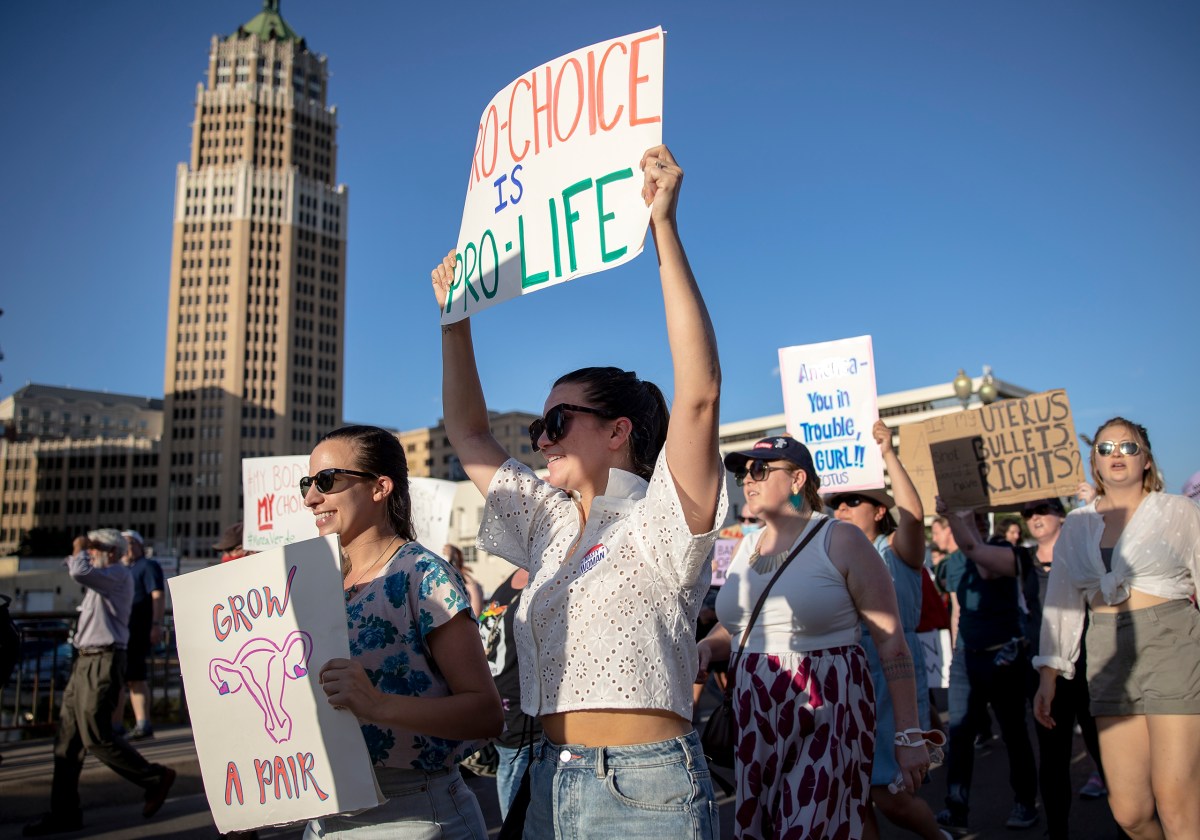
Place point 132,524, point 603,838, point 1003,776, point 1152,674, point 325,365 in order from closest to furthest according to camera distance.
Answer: point 603,838 < point 1152,674 < point 1003,776 < point 132,524 < point 325,365

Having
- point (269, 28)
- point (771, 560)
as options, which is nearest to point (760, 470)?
point (771, 560)

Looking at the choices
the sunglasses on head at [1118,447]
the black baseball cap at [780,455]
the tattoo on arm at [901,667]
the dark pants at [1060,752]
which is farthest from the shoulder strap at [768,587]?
the dark pants at [1060,752]

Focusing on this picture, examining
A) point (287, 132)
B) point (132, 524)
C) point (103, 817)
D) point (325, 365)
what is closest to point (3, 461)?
point (132, 524)

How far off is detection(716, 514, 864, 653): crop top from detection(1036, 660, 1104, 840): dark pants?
7.24ft

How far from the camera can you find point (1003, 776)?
751cm

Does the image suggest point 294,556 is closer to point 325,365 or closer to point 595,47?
point 595,47

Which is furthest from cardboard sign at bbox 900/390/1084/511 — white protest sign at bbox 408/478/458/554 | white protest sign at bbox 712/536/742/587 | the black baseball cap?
white protest sign at bbox 712/536/742/587

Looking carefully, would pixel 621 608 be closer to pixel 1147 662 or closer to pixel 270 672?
pixel 270 672

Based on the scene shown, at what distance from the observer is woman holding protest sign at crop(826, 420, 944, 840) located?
3.96m

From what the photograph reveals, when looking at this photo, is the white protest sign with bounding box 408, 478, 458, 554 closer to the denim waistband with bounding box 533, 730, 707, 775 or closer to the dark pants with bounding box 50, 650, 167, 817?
the dark pants with bounding box 50, 650, 167, 817

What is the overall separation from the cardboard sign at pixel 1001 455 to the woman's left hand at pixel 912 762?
3.38m

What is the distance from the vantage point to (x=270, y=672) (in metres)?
2.35

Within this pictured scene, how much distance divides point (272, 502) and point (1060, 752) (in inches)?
245

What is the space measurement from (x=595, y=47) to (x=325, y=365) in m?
120
